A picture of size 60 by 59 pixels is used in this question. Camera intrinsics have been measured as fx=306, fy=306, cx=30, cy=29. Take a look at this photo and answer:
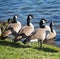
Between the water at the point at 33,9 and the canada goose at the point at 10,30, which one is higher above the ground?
the canada goose at the point at 10,30

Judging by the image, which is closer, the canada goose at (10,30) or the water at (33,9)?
the canada goose at (10,30)

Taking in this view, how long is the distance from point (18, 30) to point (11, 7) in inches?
627

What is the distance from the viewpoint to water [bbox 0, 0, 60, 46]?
28.7m

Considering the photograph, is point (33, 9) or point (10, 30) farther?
point (33, 9)

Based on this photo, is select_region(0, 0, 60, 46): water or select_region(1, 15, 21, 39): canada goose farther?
select_region(0, 0, 60, 46): water

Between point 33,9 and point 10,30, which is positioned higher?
point 10,30

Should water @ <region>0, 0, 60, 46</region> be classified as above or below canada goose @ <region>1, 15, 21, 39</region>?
below

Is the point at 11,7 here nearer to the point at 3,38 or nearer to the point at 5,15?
the point at 5,15

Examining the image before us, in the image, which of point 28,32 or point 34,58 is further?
point 28,32

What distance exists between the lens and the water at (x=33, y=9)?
28747 mm

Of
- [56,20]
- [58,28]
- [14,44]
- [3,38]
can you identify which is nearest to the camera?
[14,44]

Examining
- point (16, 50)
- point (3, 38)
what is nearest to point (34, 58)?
point (16, 50)

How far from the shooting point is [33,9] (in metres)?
32.7

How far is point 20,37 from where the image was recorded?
17.3 m
